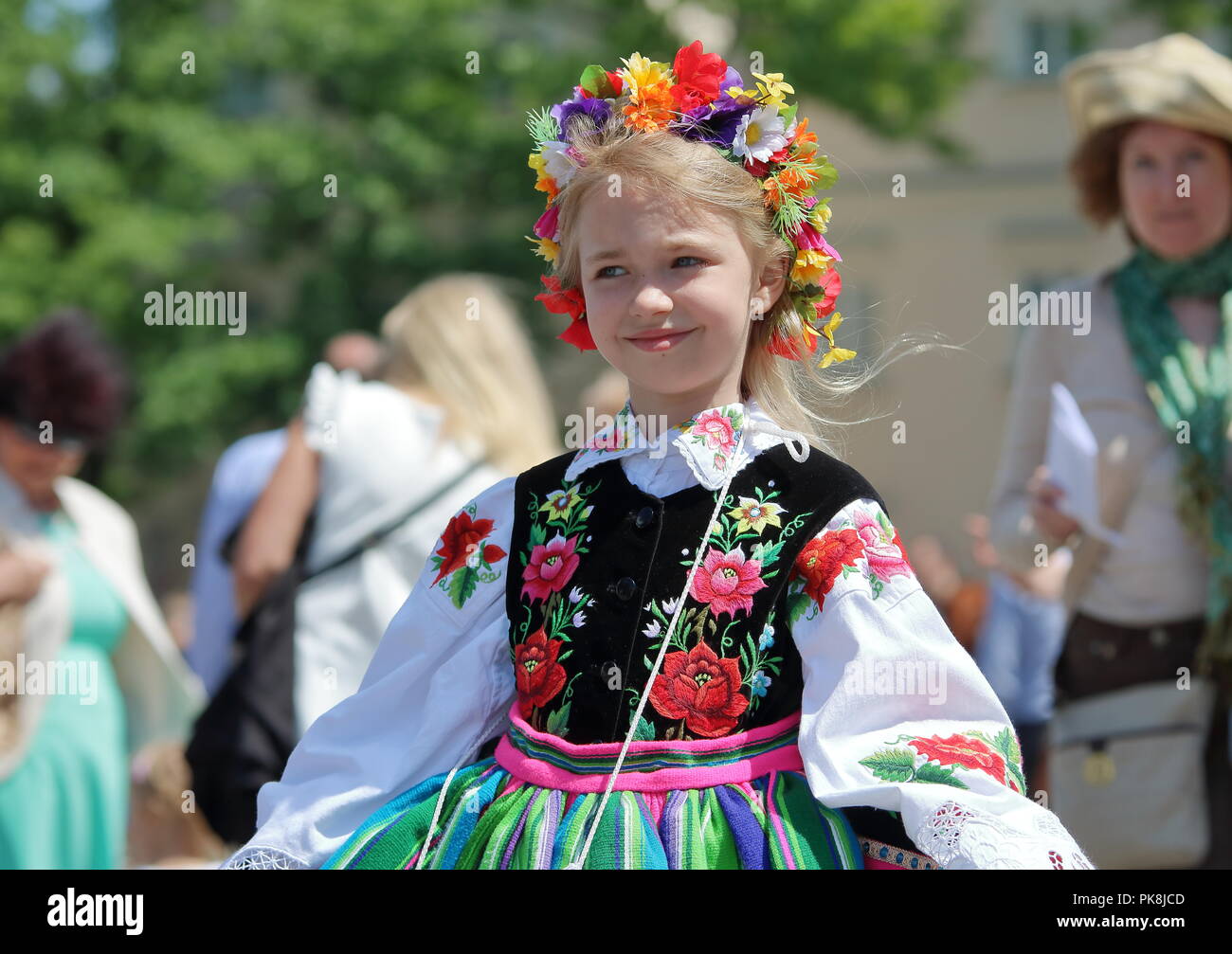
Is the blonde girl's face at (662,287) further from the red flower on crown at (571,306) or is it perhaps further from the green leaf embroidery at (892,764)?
the green leaf embroidery at (892,764)

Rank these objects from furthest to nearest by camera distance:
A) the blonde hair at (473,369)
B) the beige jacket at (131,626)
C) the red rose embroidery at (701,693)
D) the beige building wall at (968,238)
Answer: the beige building wall at (968,238)
the beige jacket at (131,626)
the blonde hair at (473,369)
the red rose embroidery at (701,693)

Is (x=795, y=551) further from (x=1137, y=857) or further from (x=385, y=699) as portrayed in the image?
(x=1137, y=857)

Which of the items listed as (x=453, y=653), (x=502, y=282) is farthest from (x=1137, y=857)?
(x=502, y=282)

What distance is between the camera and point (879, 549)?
86.4 inches

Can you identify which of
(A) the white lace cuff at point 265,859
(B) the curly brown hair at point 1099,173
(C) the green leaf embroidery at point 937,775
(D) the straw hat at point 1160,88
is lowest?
(A) the white lace cuff at point 265,859

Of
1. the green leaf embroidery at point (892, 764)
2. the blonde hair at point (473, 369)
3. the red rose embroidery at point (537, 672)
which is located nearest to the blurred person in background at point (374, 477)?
the blonde hair at point (473, 369)

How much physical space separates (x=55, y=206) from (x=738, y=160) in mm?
15468

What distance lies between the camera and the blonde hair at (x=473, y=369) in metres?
4.27

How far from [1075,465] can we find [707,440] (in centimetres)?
146

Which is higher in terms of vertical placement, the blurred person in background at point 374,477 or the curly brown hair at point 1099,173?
the curly brown hair at point 1099,173

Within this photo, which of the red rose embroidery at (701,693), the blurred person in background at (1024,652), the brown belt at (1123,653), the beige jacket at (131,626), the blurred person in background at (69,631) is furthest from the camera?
the blurred person in background at (1024,652)

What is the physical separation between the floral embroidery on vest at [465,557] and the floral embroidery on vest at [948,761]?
68cm

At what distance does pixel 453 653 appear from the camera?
2418mm
